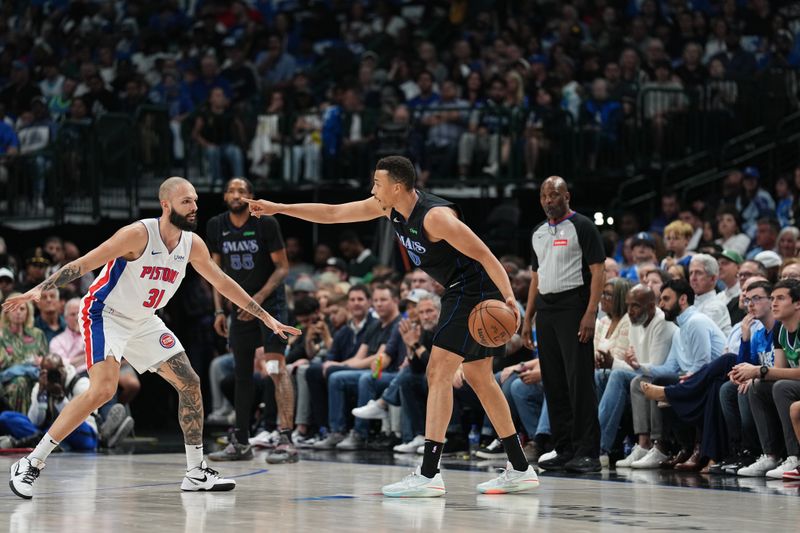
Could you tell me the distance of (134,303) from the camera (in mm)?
7605

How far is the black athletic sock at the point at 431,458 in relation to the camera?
7367 millimetres

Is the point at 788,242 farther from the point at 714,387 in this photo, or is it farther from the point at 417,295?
the point at 417,295

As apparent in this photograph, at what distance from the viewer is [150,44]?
805 inches

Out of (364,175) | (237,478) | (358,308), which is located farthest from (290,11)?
(237,478)

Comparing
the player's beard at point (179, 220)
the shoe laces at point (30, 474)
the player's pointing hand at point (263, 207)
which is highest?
the player's pointing hand at point (263, 207)

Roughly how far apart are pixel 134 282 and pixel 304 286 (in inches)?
250

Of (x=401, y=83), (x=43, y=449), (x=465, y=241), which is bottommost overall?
(x=43, y=449)

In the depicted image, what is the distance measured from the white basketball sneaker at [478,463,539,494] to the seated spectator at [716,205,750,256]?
17.9 ft

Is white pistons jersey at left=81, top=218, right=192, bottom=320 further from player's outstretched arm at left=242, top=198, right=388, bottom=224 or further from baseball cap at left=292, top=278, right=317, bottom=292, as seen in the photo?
baseball cap at left=292, top=278, right=317, bottom=292

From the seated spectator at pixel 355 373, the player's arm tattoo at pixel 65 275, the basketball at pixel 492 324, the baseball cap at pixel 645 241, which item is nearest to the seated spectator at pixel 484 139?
the baseball cap at pixel 645 241

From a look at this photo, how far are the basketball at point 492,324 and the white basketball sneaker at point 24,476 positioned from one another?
2.63 meters

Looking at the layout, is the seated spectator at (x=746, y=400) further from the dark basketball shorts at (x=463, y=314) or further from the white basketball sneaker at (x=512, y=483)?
the dark basketball shorts at (x=463, y=314)

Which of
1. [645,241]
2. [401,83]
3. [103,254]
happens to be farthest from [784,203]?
[103,254]

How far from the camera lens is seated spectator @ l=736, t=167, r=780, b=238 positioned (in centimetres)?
1340
